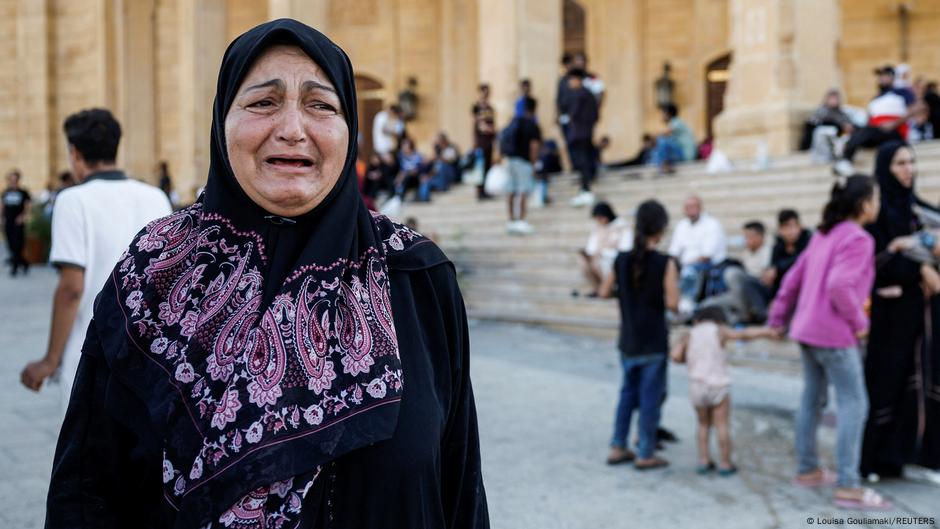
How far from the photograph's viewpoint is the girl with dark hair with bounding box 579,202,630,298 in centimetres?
1120

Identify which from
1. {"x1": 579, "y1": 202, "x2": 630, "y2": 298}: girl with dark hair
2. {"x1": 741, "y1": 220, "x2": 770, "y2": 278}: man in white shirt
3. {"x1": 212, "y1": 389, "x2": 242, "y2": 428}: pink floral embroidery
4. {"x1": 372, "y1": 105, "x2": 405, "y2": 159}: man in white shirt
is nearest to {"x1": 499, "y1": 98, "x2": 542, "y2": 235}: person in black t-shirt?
{"x1": 579, "y1": 202, "x2": 630, "y2": 298}: girl with dark hair

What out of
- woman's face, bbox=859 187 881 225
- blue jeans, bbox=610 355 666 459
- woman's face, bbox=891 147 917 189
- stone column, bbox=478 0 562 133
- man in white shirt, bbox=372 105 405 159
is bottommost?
blue jeans, bbox=610 355 666 459

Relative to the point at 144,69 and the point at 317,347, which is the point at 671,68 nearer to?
the point at 144,69

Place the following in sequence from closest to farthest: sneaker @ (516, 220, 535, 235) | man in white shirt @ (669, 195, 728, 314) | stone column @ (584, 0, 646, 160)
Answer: man in white shirt @ (669, 195, 728, 314)
sneaker @ (516, 220, 535, 235)
stone column @ (584, 0, 646, 160)

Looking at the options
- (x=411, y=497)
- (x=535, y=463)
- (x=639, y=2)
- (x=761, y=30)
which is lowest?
(x=535, y=463)

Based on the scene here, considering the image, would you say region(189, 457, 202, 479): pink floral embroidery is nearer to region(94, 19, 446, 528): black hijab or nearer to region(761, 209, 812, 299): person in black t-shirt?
region(94, 19, 446, 528): black hijab

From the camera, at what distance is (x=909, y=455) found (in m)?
5.53

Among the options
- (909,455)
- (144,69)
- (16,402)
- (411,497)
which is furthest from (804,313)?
(144,69)

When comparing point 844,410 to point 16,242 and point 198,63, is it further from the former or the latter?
point 198,63

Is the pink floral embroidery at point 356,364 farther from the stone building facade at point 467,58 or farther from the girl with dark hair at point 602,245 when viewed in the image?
the stone building facade at point 467,58

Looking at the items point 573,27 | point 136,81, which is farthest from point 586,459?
point 136,81

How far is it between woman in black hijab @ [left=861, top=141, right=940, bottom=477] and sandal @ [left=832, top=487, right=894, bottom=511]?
0.55m

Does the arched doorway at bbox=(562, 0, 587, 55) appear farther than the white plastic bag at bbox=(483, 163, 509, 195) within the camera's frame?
Yes

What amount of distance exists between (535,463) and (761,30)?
34.5 feet
